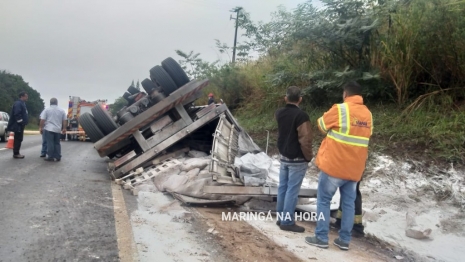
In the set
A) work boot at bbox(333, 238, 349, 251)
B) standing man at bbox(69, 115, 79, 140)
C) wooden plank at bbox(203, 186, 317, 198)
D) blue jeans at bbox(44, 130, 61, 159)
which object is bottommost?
standing man at bbox(69, 115, 79, 140)

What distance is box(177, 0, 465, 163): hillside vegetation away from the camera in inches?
252

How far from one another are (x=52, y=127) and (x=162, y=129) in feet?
11.1

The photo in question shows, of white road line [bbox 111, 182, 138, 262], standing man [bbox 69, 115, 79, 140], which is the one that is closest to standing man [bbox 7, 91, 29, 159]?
white road line [bbox 111, 182, 138, 262]

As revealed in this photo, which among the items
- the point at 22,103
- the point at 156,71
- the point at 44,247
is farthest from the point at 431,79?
the point at 22,103

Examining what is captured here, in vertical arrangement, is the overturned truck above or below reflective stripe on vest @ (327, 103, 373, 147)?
below

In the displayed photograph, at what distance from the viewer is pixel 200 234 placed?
4238mm

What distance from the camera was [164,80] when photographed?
25.3 ft

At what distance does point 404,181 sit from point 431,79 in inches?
96.9

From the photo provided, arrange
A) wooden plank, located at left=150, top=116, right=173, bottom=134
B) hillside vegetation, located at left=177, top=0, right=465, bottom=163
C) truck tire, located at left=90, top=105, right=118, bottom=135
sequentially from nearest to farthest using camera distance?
hillside vegetation, located at left=177, top=0, right=465, bottom=163, wooden plank, located at left=150, top=116, right=173, bottom=134, truck tire, located at left=90, top=105, right=118, bottom=135

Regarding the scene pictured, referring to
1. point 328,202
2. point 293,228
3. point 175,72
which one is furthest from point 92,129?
point 328,202

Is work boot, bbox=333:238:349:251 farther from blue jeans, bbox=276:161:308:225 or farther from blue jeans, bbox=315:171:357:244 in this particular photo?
blue jeans, bbox=276:161:308:225

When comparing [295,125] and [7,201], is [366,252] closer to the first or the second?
[295,125]

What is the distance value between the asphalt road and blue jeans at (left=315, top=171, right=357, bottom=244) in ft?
6.46

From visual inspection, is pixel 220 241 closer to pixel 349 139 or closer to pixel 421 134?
pixel 349 139
